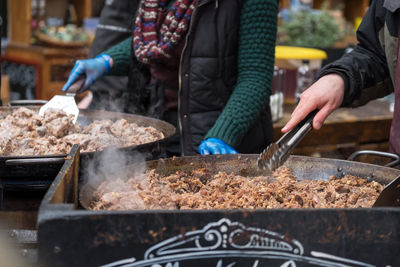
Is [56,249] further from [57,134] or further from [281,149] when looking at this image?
[57,134]

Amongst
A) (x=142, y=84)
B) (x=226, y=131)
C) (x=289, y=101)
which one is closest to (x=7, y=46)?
(x=289, y=101)

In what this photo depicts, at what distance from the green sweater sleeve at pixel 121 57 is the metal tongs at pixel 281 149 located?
1.43 m

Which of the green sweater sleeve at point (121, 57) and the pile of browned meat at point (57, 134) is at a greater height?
the green sweater sleeve at point (121, 57)

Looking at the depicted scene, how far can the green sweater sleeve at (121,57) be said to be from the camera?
2715 mm

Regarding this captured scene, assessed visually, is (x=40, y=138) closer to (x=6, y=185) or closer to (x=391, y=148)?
(x=6, y=185)

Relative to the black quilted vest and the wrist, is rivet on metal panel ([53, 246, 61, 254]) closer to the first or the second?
the black quilted vest

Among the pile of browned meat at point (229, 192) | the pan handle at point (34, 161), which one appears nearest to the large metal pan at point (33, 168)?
the pan handle at point (34, 161)

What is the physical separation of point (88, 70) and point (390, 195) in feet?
5.61

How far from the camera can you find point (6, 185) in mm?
1404

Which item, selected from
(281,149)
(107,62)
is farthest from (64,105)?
(281,149)

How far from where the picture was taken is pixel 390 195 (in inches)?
46.8

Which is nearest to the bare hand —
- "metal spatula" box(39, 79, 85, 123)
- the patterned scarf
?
the patterned scarf

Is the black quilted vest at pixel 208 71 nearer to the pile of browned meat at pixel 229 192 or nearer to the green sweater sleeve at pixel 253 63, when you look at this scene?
the green sweater sleeve at pixel 253 63

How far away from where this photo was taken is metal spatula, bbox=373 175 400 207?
1174 millimetres
